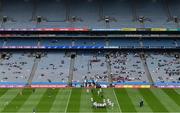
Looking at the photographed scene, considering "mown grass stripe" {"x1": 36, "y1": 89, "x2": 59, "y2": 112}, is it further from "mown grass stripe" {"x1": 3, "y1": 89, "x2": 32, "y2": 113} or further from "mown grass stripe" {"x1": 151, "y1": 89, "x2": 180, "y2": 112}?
"mown grass stripe" {"x1": 151, "y1": 89, "x2": 180, "y2": 112}

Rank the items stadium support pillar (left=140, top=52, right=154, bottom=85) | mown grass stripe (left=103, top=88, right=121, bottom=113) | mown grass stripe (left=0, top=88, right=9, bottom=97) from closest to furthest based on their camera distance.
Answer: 1. mown grass stripe (left=103, top=88, right=121, bottom=113)
2. mown grass stripe (left=0, top=88, right=9, bottom=97)
3. stadium support pillar (left=140, top=52, right=154, bottom=85)

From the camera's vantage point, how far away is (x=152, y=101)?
59531 mm

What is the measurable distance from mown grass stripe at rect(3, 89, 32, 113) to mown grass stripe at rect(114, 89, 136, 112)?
44.2ft

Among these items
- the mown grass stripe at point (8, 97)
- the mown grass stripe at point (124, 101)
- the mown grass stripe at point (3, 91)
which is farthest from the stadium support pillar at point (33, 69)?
the mown grass stripe at point (124, 101)

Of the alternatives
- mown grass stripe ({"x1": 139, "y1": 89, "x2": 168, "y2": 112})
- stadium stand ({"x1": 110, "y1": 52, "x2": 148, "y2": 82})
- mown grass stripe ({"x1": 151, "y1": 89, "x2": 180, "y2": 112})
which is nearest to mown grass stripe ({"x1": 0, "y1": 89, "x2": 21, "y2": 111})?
stadium stand ({"x1": 110, "y1": 52, "x2": 148, "y2": 82})

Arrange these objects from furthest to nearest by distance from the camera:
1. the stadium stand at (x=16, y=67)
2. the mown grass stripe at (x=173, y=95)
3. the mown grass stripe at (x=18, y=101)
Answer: the stadium stand at (x=16, y=67)
the mown grass stripe at (x=173, y=95)
the mown grass stripe at (x=18, y=101)

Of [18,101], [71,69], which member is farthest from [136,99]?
[71,69]

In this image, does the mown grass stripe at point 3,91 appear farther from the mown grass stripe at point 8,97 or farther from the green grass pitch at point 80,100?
the mown grass stripe at point 8,97

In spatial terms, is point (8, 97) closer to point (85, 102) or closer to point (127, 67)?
point (85, 102)

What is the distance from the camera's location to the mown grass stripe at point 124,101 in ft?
178

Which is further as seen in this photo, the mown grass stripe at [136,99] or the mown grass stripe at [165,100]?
the mown grass stripe at [165,100]

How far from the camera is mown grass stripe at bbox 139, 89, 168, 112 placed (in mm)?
54062

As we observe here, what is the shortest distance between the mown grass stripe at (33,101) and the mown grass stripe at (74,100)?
15.3 ft

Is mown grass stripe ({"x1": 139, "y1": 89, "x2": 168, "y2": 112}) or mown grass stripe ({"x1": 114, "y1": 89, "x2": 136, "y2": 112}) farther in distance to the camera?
mown grass stripe ({"x1": 114, "y1": 89, "x2": 136, "y2": 112})
